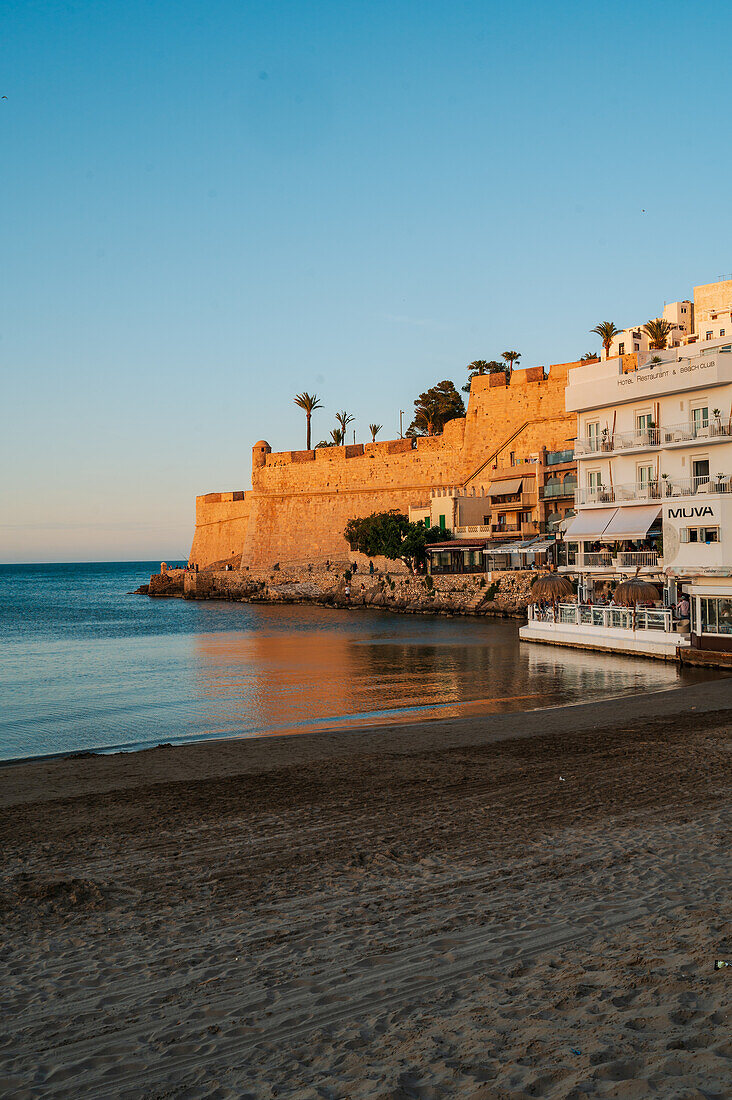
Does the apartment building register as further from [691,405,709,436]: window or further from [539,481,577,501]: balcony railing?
[691,405,709,436]: window

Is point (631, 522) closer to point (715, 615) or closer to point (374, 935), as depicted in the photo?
point (715, 615)

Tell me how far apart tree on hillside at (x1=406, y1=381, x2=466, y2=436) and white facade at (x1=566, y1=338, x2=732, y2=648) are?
141 ft

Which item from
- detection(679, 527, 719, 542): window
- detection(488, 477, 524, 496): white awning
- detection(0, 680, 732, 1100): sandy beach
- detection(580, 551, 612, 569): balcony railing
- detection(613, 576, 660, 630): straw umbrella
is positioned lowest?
detection(0, 680, 732, 1100): sandy beach

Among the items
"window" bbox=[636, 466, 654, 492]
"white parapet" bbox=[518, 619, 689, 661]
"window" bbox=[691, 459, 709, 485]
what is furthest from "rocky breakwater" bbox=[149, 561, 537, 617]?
"window" bbox=[691, 459, 709, 485]

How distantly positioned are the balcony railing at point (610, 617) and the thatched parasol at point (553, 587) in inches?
22.1

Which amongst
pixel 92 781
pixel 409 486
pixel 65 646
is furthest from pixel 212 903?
pixel 409 486

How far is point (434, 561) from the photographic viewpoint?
60.2m

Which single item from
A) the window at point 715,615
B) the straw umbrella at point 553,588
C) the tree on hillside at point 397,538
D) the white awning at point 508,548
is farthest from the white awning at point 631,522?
the tree on hillside at point 397,538

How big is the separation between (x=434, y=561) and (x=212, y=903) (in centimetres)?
5422

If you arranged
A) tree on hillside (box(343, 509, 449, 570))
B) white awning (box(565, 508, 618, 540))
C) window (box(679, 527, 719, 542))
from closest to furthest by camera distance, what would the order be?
window (box(679, 527, 719, 542)) < white awning (box(565, 508, 618, 540)) < tree on hillside (box(343, 509, 449, 570))

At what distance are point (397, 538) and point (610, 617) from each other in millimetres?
33462

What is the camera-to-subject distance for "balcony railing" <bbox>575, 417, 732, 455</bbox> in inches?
1051

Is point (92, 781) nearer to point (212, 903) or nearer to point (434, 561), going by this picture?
point (212, 903)

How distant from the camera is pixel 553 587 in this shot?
3253 cm
